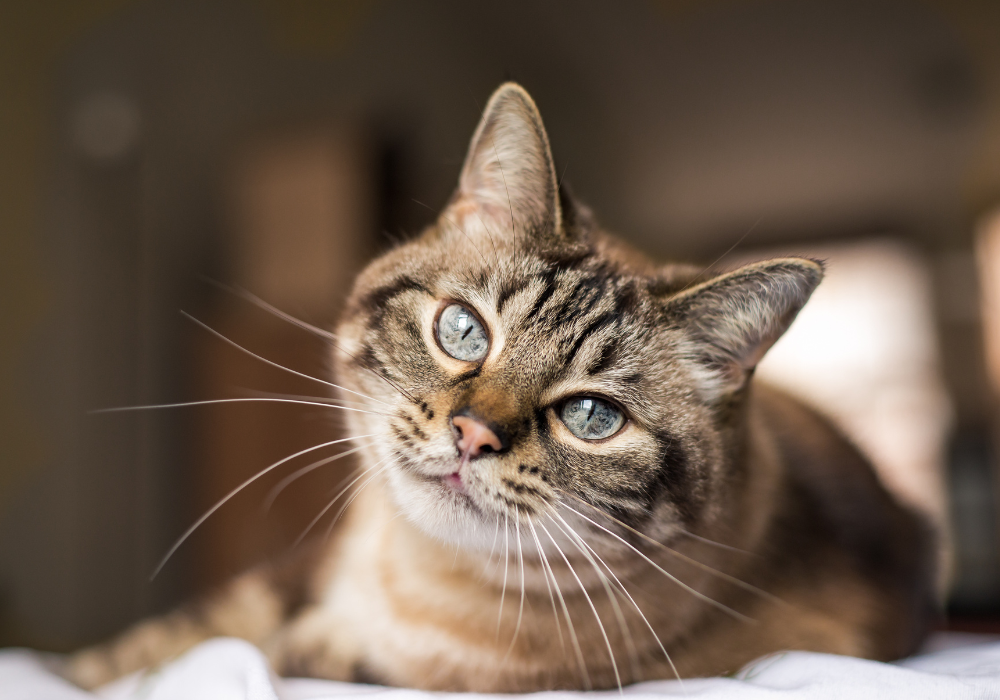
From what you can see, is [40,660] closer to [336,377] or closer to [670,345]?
[336,377]

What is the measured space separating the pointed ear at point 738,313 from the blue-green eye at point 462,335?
0.27 m

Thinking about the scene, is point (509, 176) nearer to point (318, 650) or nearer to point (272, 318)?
point (318, 650)

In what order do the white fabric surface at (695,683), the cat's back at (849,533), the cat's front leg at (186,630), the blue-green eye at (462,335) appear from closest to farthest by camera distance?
the white fabric surface at (695,683)
the blue-green eye at (462,335)
the cat's back at (849,533)
the cat's front leg at (186,630)

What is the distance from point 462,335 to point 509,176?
0.27m

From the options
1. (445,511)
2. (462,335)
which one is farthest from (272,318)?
(445,511)

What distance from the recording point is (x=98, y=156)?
8.91 feet

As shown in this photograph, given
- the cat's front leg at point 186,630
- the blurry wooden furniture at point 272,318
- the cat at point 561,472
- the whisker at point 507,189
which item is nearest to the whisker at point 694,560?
the cat at point 561,472

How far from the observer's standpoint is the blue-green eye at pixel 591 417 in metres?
0.89

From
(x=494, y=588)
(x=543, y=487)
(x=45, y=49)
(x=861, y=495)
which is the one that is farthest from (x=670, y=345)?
(x=45, y=49)

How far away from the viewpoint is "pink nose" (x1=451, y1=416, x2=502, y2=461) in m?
0.79

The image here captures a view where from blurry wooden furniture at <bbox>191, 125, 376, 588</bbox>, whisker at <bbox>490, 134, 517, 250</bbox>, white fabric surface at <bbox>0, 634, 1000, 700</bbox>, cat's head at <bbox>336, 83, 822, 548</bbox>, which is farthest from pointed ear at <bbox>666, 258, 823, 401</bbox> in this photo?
blurry wooden furniture at <bbox>191, 125, 376, 588</bbox>

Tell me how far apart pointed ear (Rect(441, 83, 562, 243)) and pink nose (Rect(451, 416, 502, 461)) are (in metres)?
0.33

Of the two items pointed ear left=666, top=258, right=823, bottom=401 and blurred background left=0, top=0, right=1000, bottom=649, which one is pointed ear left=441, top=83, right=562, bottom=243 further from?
pointed ear left=666, top=258, right=823, bottom=401

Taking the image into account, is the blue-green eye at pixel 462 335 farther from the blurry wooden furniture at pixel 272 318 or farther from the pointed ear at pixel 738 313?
the blurry wooden furniture at pixel 272 318
